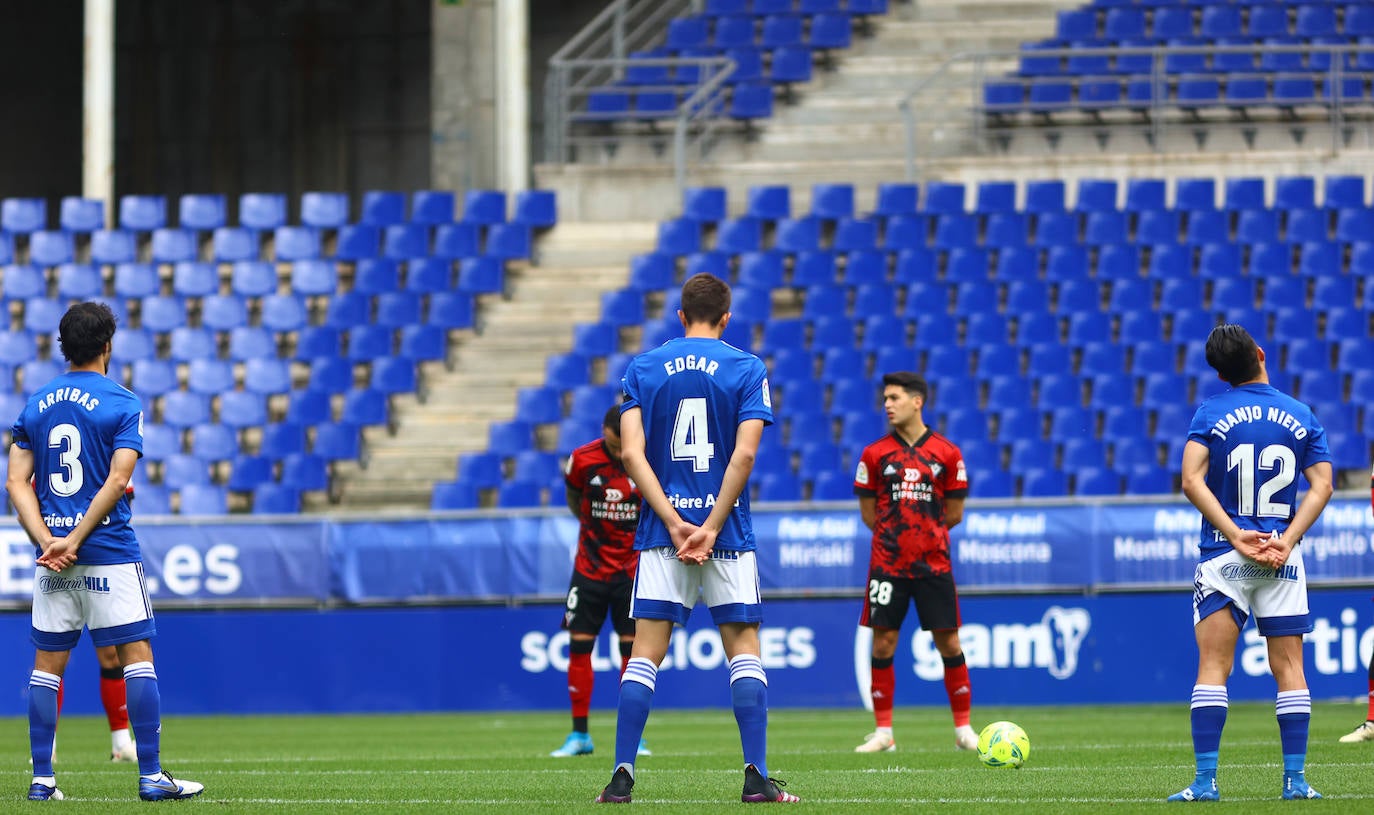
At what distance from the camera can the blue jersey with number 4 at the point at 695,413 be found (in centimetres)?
743

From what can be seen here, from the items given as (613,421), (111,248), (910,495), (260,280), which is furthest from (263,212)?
(910,495)

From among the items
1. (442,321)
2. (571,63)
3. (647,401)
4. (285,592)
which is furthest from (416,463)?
(647,401)

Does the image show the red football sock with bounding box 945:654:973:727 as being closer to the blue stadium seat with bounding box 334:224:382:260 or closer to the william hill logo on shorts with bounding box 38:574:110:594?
the william hill logo on shorts with bounding box 38:574:110:594

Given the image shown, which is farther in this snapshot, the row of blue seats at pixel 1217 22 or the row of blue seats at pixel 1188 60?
the row of blue seats at pixel 1217 22

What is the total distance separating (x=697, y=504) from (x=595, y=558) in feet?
13.8

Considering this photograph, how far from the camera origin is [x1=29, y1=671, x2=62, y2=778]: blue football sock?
7859 millimetres

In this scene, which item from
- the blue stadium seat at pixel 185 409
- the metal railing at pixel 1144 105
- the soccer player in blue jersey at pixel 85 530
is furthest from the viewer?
the metal railing at pixel 1144 105

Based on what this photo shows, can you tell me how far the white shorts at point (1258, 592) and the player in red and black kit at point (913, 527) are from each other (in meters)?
3.95

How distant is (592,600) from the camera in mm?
11492

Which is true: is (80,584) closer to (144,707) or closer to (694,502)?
(144,707)

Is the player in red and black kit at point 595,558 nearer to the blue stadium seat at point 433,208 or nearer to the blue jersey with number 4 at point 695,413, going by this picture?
the blue jersey with number 4 at point 695,413

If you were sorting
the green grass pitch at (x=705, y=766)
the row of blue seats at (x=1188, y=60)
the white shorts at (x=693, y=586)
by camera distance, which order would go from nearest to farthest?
the white shorts at (x=693, y=586)
the green grass pitch at (x=705, y=766)
the row of blue seats at (x=1188, y=60)

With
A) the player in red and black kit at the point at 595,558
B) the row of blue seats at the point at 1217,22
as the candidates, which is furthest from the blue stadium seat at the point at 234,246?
the player in red and black kit at the point at 595,558

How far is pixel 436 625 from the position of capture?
55.4ft
